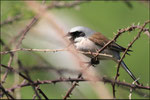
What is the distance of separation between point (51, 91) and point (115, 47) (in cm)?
164

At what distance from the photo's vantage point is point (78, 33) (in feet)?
10.3

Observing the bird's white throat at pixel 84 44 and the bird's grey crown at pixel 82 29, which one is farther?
the bird's grey crown at pixel 82 29

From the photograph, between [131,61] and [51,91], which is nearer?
[51,91]

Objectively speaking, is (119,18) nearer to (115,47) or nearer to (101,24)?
(101,24)

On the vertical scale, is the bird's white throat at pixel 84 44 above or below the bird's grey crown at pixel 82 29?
below

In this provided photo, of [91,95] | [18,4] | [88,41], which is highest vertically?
[18,4]

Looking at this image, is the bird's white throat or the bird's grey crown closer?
the bird's white throat

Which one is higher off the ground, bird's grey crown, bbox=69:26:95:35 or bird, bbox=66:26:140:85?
bird's grey crown, bbox=69:26:95:35

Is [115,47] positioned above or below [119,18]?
below

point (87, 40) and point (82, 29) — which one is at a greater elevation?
point (82, 29)

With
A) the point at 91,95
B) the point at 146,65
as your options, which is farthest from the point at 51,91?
the point at 146,65

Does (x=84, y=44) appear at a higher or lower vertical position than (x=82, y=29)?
lower

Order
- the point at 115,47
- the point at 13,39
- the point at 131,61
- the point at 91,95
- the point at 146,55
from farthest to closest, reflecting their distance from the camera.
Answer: the point at 146,55 < the point at 131,61 < the point at 91,95 < the point at 115,47 < the point at 13,39

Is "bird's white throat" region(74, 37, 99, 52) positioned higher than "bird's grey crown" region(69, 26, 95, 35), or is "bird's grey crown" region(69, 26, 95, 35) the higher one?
"bird's grey crown" region(69, 26, 95, 35)
